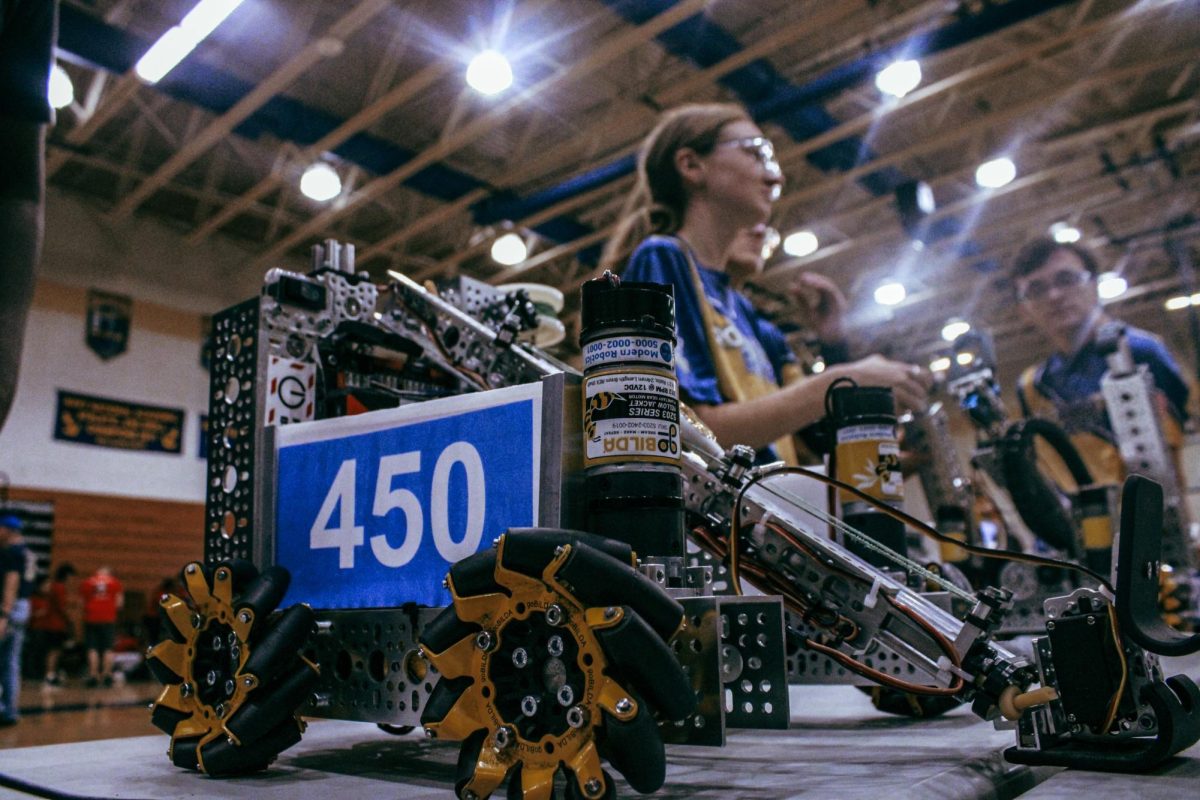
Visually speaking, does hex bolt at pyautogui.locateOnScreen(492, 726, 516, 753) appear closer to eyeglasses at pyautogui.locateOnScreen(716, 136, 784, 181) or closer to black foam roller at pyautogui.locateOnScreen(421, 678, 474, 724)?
black foam roller at pyautogui.locateOnScreen(421, 678, 474, 724)

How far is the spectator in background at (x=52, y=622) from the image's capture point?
8.64 meters

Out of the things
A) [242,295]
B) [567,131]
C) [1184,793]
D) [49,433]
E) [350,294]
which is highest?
[567,131]

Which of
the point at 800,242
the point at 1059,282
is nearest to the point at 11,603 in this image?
the point at 1059,282

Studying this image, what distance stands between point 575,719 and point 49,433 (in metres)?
10.1

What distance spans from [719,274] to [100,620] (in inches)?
312

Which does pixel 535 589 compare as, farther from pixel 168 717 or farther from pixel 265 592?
pixel 168 717

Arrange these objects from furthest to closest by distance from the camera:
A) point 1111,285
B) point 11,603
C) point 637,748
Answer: point 1111,285
point 11,603
point 637,748

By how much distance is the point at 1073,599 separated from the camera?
1.20 metres

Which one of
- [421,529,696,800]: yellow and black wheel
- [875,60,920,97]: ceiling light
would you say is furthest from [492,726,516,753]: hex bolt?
[875,60,920,97]: ceiling light

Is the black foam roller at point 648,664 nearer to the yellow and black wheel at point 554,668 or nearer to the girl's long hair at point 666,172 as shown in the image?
the yellow and black wheel at point 554,668

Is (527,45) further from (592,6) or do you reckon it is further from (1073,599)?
(1073,599)

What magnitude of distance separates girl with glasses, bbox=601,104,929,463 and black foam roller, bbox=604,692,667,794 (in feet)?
3.83

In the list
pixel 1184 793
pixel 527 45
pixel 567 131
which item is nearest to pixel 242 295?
pixel 567 131

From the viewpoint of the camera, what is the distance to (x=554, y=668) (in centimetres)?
95
